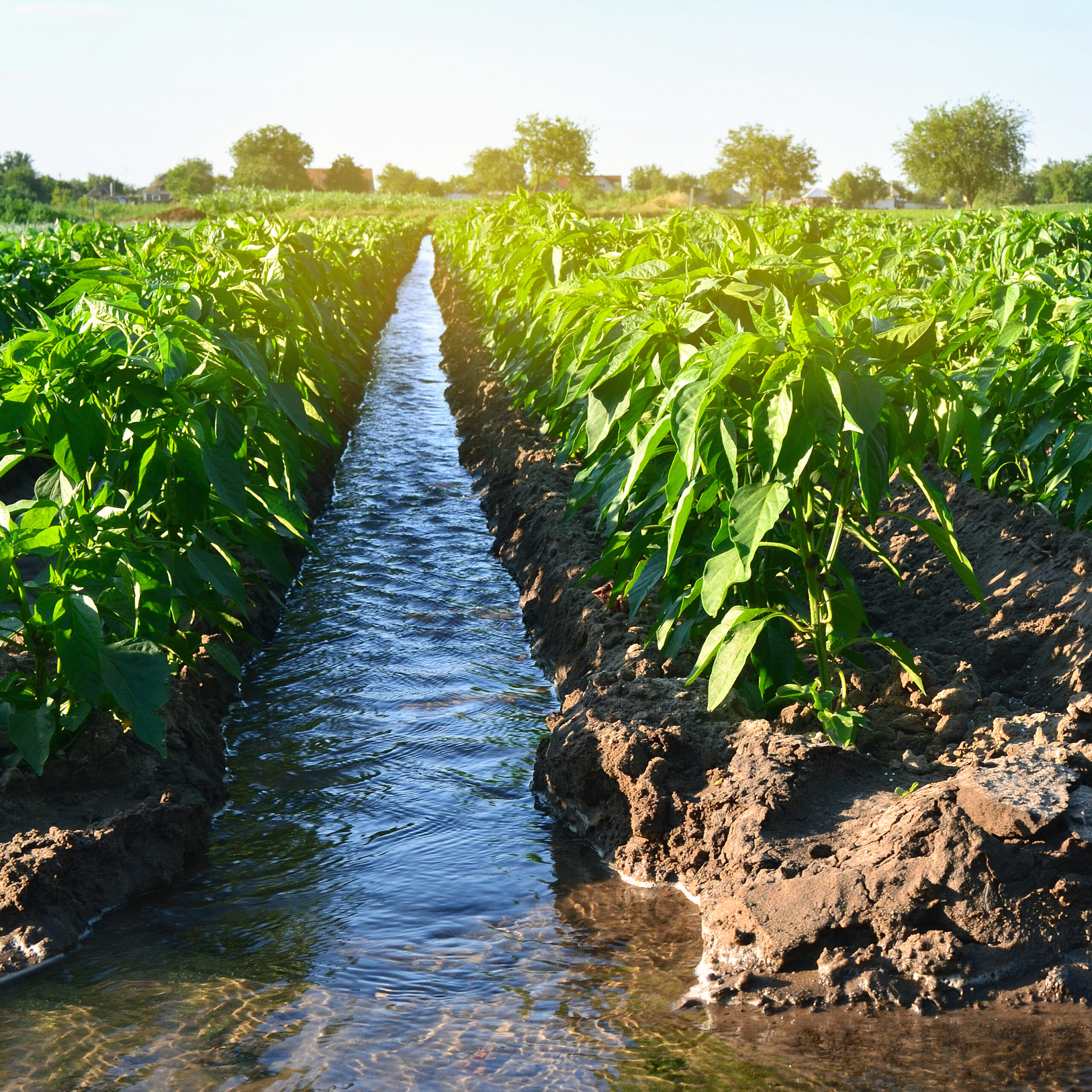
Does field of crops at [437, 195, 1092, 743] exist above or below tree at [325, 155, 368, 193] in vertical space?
below

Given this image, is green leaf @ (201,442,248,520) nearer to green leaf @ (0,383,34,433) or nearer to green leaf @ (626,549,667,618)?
green leaf @ (0,383,34,433)

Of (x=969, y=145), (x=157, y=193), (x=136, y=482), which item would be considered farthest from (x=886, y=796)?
(x=157, y=193)

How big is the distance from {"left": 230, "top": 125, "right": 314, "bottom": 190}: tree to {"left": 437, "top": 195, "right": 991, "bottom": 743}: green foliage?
3795 inches

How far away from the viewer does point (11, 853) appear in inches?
116

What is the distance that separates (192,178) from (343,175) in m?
15.3

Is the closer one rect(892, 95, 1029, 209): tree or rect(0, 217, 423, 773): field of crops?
rect(0, 217, 423, 773): field of crops

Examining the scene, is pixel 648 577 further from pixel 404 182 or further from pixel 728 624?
pixel 404 182

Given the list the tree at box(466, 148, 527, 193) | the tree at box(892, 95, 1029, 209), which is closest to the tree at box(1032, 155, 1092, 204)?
the tree at box(892, 95, 1029, 209)

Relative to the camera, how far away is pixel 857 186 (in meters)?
91.2

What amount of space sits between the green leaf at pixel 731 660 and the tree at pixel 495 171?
77559 millimetres

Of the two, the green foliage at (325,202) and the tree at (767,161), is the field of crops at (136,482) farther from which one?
the tree at (767,161)

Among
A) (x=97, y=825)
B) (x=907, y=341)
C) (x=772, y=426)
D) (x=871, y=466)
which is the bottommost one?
(x=97, y=825)

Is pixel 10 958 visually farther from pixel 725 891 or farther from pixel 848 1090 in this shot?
pixel 848 1090

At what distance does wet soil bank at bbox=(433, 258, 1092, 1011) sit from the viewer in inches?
101
